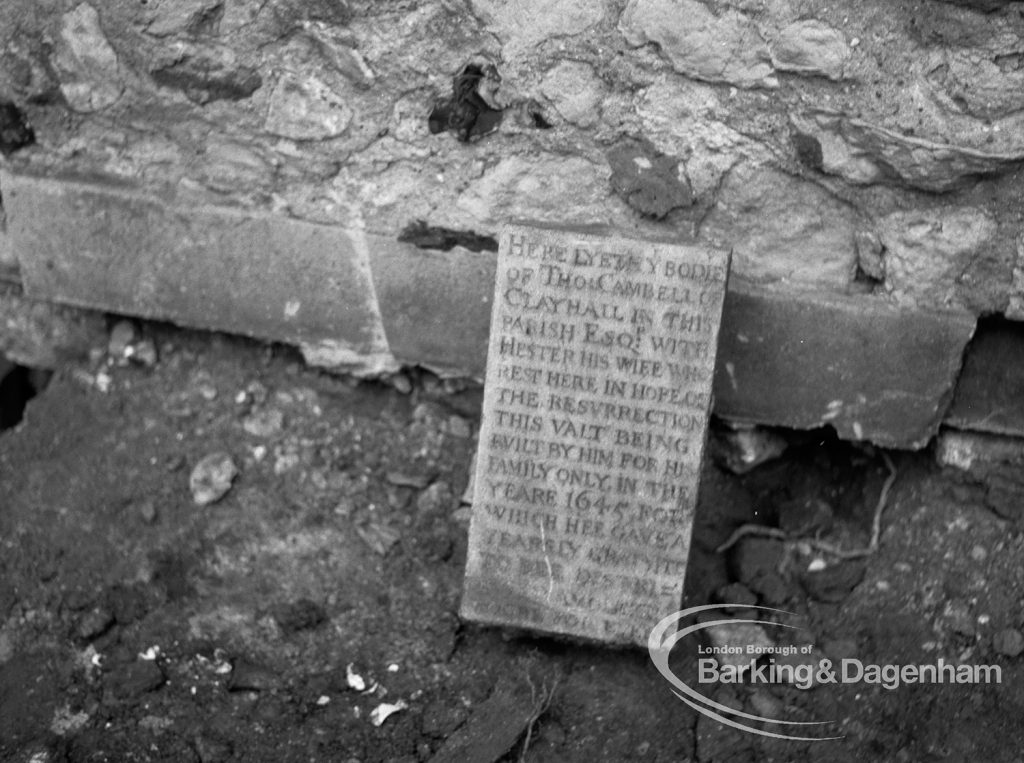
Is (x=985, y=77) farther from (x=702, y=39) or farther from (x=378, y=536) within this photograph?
(x=378, y=536)

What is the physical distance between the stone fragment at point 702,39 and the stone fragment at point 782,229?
7.9 inches

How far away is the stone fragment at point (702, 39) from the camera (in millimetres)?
2451

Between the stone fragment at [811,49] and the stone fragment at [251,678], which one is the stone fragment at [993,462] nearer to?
the stone fragment at [811,49]

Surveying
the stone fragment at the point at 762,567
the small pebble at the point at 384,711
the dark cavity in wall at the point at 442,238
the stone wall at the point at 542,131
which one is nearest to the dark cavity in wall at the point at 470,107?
the stone wall at the point at 542,131

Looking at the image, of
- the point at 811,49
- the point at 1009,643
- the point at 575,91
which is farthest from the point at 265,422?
the point at 1009,643

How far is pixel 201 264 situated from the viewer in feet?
9.54

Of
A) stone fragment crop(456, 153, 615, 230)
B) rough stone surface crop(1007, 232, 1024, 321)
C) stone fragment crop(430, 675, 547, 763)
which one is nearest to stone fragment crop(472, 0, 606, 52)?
stone fragment crop(456, 153, 615, 230)

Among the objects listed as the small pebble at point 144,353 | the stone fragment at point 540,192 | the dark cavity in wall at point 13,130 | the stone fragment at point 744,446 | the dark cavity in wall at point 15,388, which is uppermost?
the stone fragment at point 540,192

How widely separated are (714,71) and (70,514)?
177 cm

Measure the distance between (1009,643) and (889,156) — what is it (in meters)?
→ 1.06

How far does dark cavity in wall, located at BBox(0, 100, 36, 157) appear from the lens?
9.46ft

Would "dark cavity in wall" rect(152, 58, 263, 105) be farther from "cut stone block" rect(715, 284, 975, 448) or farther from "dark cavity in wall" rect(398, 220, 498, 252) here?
"cut stone block" rect(715, 284, 975, 448)

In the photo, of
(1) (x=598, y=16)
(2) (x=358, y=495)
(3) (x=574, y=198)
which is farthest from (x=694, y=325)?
(2) (x=358, y=495)

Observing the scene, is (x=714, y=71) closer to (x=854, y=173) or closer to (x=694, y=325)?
(x=854, y=173)
